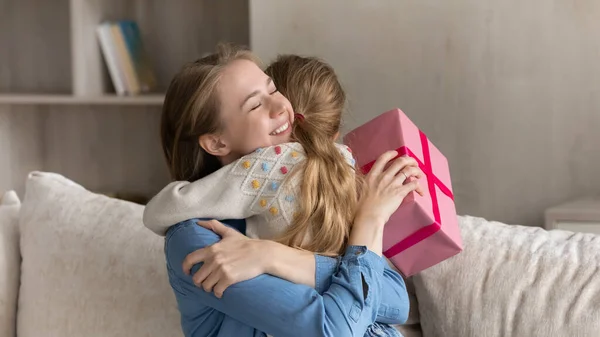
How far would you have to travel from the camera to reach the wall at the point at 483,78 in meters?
1.96

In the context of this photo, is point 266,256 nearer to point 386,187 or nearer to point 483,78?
point 386,187

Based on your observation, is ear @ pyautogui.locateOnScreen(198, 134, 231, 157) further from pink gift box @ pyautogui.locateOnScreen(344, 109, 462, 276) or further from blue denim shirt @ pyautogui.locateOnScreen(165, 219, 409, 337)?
pink gift box @ pyautogui.locateOnScreen(344, 109, 462, 276)

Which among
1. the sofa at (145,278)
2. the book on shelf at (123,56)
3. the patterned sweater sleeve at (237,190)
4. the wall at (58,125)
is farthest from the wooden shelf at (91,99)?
the patterned sweater sleeve at (237,190)

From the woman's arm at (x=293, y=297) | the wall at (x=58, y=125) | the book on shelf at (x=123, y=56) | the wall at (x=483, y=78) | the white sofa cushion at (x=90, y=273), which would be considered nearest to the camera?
the woman's arm at (x=293, y=297)

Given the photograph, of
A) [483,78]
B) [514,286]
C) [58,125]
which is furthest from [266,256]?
[58,125]

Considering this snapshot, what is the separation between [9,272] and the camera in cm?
180

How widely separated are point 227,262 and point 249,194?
0.11m

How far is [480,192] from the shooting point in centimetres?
208

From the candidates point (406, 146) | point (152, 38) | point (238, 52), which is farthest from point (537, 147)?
point (152, 38)

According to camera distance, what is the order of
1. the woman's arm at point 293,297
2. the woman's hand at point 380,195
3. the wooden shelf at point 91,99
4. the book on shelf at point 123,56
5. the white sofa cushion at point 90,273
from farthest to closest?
1. the book on shelf at point 123,56
2. the wooden shelf at point 91,99
3. the white sofa cushion at point 90,273
4. the woman's hand at point 380,195
5. the woman's arm at point 293,297

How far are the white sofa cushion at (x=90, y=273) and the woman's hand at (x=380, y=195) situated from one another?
0.51m

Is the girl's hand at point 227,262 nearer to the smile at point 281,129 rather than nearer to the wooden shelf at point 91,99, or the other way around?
the smile at point 281,129

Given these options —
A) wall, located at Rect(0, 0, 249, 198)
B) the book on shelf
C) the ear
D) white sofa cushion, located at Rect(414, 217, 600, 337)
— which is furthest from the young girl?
wall, located at Rect(0, 0, 249, 198)

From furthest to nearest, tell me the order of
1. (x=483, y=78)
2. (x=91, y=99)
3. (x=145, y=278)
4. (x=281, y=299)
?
(x=91, y=99) → (x=483, y=78) → (x=145, y=278) → (x=281, y=299)
